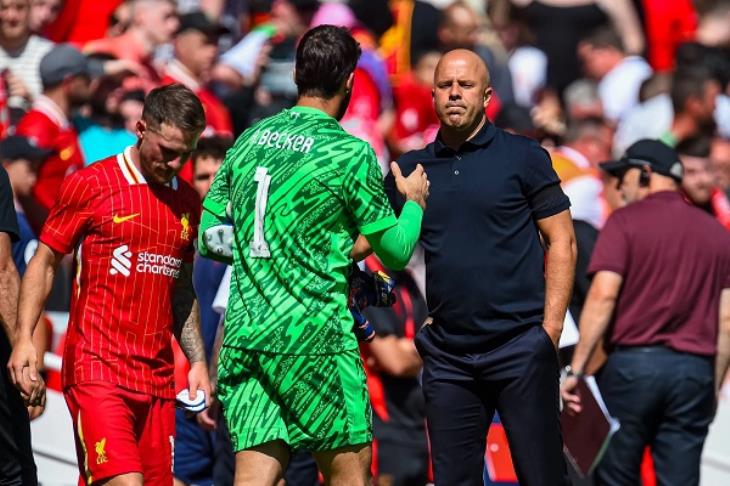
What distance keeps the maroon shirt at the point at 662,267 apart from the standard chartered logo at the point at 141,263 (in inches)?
116

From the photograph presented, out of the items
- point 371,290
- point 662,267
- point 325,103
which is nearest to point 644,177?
point 662,267

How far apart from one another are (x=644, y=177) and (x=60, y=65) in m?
4.21

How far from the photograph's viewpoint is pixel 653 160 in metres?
9.52

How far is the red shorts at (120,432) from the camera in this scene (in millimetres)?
7078

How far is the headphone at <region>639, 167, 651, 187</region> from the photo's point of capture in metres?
9.55

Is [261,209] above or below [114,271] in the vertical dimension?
above

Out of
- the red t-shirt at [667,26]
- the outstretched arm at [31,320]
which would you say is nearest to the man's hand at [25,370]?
the outstretched arm at [31,320]

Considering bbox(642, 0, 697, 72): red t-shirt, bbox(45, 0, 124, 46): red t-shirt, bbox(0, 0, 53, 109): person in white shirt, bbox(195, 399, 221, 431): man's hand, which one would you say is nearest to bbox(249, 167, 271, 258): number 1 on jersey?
bbox(195, 399, 221, 431): man's hand

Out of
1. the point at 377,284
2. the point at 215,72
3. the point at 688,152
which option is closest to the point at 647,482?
the point at 688,152

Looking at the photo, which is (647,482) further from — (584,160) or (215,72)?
(215,72)

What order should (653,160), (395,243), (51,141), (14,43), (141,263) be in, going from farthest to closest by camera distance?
(14,43) < (51,141) < (653,160) < (141,263) < (395,243)

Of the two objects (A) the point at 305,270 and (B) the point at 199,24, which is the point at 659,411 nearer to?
(A) the point at 305,270

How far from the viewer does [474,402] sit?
745 centimetres

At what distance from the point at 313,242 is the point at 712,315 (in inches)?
148
